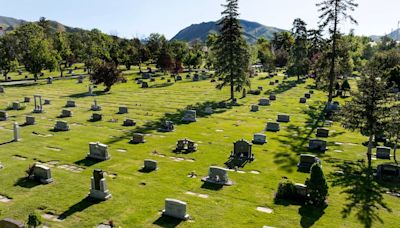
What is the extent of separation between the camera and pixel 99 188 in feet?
56.6

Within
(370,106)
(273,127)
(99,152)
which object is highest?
(370,106)

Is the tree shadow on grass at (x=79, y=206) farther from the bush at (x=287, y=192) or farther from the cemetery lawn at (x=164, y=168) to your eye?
the bush at (x=287, y=192)

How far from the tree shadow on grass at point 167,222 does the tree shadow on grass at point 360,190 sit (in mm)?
7759

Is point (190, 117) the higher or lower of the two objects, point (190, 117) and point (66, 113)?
the lower

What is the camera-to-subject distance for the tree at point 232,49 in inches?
1925

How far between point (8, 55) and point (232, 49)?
169ft

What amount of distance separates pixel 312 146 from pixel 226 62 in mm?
25111

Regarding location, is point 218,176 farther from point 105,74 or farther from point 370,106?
point 105,74

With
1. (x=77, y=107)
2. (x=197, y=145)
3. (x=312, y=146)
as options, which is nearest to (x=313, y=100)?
(x=312, y=146)

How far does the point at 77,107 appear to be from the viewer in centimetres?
4319

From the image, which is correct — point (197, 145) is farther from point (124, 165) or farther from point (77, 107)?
point (77, 107)

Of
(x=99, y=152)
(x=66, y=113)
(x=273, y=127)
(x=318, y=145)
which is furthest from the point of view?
(x=66, y=113)

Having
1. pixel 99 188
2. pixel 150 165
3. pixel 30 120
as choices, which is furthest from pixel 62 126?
pixel 99 188

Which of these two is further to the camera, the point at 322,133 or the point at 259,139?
the point at 322,133
